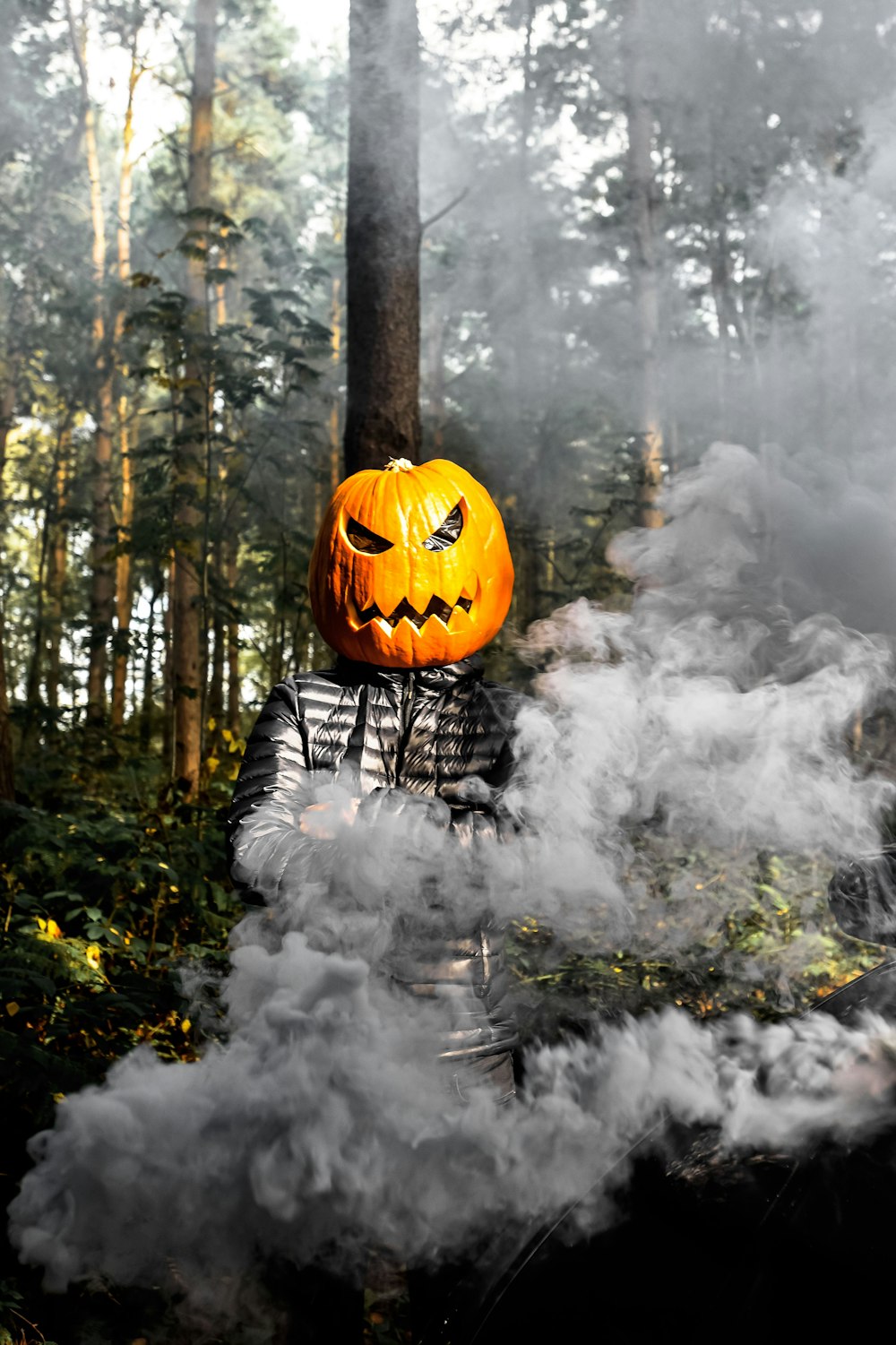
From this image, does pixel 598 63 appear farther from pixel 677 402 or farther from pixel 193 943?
pixel 193 943

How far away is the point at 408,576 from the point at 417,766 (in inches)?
19.6

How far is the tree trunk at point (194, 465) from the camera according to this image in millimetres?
8609

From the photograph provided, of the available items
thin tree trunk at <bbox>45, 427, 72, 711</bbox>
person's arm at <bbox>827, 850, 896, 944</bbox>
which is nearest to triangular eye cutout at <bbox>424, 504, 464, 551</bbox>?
person's arm at <bbox>827, 850, 896, 944</bbox>

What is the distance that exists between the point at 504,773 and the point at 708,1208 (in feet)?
4.12

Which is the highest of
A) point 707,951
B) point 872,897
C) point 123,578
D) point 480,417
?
point 480,417

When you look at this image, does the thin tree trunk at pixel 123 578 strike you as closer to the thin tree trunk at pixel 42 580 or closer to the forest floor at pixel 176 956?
the thin tree trunk at pixel 42 580

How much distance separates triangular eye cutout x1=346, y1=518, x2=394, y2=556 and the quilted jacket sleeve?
42 centimetres

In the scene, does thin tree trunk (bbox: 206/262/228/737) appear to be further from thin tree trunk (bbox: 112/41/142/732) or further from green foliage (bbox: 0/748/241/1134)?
green foliage (bbox: 0/748/241/1134)

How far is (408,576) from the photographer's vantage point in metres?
2.62

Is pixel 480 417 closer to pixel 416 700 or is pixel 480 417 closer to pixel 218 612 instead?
pixel 218 612

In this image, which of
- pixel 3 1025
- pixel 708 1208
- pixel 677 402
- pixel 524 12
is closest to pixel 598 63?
pixel 524 12

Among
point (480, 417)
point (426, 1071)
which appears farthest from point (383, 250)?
point (480, 417)

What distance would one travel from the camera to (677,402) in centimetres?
2589

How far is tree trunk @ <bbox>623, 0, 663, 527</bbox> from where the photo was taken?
11617 millimetres
